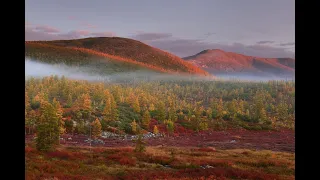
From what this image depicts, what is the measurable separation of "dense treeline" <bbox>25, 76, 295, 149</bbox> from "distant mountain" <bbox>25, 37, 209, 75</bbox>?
5.55ft

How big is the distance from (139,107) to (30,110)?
9.58 meters

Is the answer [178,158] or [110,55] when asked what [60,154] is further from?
[110,55]

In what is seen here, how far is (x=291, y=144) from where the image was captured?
86.5ft

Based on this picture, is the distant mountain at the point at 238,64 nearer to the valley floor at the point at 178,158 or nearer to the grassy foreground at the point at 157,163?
the valley floor at the point at 178,158

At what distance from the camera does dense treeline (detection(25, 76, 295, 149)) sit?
25.0 metres

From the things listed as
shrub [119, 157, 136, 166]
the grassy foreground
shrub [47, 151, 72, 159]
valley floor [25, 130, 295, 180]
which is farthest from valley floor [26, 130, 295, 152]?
shrub [119, 157, 136, 166]

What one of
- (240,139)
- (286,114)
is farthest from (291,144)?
(240,139)

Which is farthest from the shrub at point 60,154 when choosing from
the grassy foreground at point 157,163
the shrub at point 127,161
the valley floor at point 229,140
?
the shrub at point 127,161

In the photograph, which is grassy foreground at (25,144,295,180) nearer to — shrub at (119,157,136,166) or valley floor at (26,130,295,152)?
shrub at (119,157,136,166)

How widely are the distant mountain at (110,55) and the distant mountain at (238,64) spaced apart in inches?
46.6

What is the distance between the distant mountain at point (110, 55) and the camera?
990 inches

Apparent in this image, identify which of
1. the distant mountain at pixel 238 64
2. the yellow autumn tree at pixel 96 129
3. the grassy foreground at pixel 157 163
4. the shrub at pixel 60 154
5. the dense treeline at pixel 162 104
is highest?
the distant mountain at pixel 238 64

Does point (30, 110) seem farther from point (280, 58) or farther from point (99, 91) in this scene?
point (280, 58)
